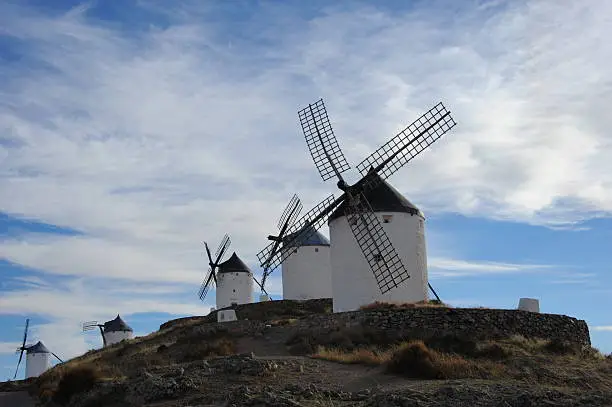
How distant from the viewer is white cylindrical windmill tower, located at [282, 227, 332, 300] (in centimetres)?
3984

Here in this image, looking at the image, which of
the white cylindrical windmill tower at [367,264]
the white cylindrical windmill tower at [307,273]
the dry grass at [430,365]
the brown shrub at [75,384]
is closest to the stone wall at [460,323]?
the white cylindrical windmill tower at [367,264]

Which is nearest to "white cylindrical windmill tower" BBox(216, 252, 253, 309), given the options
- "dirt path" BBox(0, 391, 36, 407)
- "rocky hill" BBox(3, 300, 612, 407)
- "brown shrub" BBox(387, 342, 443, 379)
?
"rocky hill" BBox(3, 300, 612, 407)

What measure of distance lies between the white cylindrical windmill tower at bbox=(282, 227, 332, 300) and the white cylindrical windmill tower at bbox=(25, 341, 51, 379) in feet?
99.8

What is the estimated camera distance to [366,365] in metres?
18.9

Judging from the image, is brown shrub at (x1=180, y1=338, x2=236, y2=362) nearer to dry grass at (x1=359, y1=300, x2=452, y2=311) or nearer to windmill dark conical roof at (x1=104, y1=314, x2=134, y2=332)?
dry grass at (x1=359, y1=300, x2=452, y2=311)

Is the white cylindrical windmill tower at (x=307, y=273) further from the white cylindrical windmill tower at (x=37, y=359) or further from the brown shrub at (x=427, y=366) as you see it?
the white cylindrical windmill tower at (x=37, y=359)

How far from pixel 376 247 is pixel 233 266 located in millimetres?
21637

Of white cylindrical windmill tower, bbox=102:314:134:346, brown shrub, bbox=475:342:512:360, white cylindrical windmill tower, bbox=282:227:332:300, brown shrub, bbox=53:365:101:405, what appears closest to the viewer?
brown shrub, bbox=475:342:512:360

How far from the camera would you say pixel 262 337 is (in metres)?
26.2

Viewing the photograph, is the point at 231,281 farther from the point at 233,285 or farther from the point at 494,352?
the point at 494,352

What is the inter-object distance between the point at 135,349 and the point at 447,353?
14.9 m

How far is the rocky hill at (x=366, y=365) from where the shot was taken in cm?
1466

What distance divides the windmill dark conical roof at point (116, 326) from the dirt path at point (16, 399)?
29777 mm

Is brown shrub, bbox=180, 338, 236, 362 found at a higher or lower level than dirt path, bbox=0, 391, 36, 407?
higher
